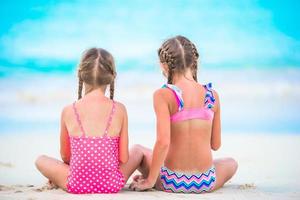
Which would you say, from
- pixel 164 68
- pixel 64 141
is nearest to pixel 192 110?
pixel 164 68

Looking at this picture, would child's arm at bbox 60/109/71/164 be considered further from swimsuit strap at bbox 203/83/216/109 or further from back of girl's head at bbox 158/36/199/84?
swimsuit strap at bbox 203/83/216/109

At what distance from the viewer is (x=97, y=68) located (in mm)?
3744

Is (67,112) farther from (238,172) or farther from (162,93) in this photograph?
(238,172)

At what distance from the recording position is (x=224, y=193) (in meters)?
3.84

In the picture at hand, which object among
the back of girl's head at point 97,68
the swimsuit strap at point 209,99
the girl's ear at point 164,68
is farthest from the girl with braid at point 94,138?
the swimsuit strap at point 209,99

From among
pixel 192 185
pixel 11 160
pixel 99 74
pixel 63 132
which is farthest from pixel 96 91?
A: pixel 11 160

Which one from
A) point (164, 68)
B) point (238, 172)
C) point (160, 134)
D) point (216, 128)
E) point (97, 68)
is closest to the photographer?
point (160, 134)

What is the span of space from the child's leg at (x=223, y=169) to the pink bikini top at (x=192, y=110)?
424mm

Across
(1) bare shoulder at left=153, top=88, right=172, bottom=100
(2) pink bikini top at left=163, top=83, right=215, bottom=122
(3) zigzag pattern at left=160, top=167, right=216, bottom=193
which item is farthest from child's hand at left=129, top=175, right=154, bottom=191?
(1) bare shoulder at left=153, top=88, right=172, bottom=100

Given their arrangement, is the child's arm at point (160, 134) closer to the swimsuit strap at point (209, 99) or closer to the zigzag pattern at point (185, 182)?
the zigzag pattern at point (185, 182)

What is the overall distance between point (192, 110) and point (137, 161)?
0.57 meters

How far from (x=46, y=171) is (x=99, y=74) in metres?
0.80

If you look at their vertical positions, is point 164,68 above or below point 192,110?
above

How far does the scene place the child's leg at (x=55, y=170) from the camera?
12.4 ft
